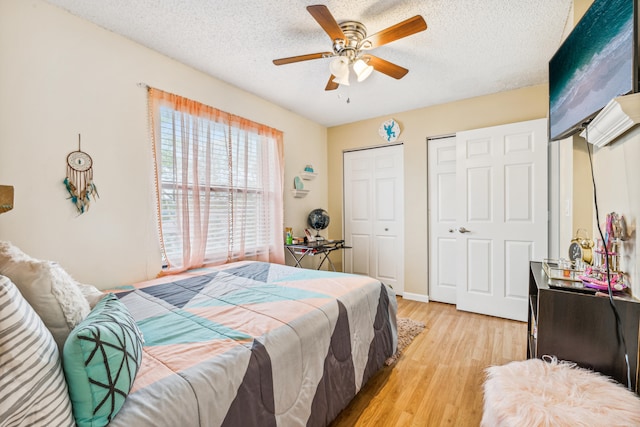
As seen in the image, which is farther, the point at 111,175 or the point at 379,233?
the point at 379,233

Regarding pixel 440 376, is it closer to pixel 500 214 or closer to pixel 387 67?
pixel 500 214

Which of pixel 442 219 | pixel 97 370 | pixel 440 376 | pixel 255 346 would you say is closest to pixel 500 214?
pixel 442 219

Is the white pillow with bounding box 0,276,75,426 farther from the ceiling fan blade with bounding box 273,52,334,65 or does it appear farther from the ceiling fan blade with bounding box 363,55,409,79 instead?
the ceiling fan blade with bounding box 363,55,409,79

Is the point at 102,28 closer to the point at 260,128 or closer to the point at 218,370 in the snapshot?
the point at 260,128

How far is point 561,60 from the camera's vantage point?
5.42ft

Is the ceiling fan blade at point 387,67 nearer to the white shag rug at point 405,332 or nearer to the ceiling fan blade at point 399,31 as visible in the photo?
the ceiling fan blade at point 399,31

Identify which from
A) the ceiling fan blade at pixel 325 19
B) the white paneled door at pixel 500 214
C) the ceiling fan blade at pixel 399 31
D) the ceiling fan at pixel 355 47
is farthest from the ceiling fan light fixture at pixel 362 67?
the white paneled door at pixel 500 214

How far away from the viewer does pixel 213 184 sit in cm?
262

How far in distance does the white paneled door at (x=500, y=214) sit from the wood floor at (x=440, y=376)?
32cm

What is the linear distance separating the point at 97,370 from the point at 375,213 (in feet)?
11.4

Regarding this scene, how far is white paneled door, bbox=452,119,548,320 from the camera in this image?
2791mm

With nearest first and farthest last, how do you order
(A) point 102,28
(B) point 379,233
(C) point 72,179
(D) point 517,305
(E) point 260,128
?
(C) point 72,179 → (A) point 102,28 → (D) point 517,305 → (E) point 260,128 → (B) point 379,233

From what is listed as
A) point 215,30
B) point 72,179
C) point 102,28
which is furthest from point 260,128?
point 72,179

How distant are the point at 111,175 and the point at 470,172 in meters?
3.37
